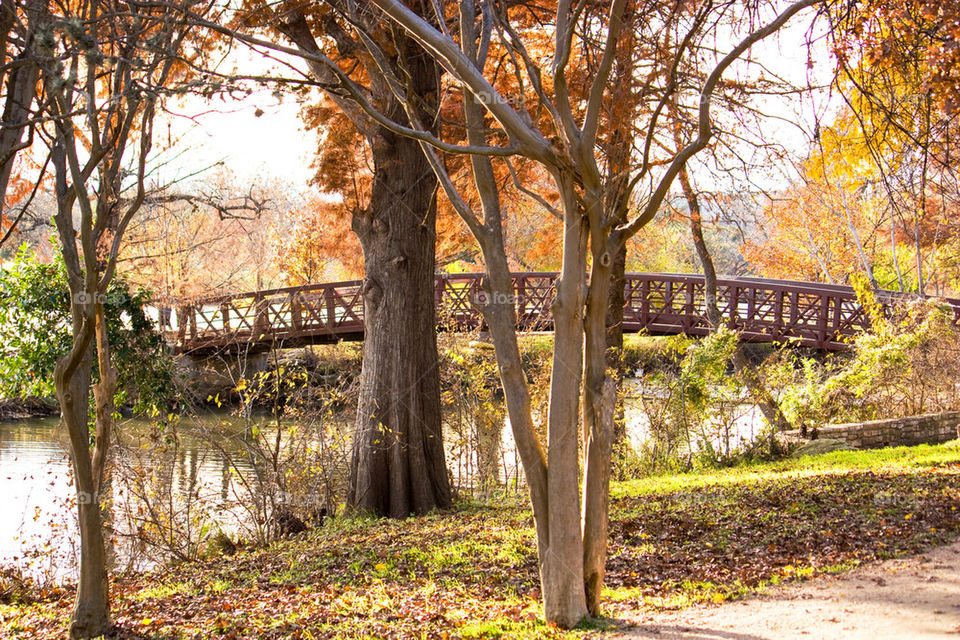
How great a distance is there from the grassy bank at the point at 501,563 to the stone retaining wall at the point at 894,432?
2349 millimetres

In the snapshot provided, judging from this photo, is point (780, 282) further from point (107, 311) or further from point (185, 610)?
point (185, 610)

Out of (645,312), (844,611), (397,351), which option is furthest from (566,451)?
(645,312)

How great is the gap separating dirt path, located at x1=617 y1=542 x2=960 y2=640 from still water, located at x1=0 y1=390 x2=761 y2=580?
18.7 ft

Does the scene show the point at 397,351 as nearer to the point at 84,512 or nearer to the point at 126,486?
the point at 126,486

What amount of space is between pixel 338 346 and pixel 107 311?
43.7 feet

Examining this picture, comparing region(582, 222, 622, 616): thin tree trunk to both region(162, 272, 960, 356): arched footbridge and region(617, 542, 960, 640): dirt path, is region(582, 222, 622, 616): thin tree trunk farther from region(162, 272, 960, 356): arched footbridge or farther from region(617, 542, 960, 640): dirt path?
region(162, 272, 960, 356): arched footbridge

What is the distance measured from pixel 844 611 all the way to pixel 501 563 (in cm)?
273

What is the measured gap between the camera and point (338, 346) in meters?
22.3

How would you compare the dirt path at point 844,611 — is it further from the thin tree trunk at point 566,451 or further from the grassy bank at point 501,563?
the thin tree trunk at point 566,451

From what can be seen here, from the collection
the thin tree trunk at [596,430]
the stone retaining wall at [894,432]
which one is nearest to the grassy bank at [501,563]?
the thin tree trunk at [596,430]

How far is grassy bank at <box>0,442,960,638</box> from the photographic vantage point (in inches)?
199

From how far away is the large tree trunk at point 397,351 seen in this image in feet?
29.7

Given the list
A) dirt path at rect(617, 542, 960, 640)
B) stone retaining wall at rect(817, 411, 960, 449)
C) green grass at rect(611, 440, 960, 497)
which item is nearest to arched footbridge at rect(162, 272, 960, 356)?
stone retaining wall at rect(817, 411, 960, 449)

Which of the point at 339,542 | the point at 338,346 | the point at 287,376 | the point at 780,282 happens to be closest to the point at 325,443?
the point at 287,376
